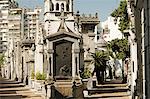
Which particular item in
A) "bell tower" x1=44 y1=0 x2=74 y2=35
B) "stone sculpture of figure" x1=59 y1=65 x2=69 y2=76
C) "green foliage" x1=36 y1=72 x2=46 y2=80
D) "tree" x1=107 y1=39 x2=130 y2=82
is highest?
"bell tower" x1=44 y1=0 x2=74 y2=35

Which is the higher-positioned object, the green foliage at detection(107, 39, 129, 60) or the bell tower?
the bell tower

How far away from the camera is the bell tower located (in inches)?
2559

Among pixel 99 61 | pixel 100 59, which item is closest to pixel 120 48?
pixel 100 59

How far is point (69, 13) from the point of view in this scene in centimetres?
6756

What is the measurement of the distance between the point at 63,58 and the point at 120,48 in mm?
14980

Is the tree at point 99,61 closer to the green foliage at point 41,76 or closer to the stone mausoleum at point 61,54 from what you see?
the stone mausoleum at point 61,54

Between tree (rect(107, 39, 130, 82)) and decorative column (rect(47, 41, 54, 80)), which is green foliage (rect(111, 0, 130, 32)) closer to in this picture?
tree (rect(107, 39, 130, 82))

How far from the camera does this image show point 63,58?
32156mm

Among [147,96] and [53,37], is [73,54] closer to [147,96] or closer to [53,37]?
[53,37]

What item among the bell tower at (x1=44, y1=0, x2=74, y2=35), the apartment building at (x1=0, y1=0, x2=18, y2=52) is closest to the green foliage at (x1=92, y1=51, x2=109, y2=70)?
the bell tower at (x1=44, y1=0, x2=74, y2=35)

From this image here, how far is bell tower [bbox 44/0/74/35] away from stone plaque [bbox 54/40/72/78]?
31.7 metres

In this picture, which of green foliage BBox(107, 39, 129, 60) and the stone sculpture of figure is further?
green foliage BBox(107, 39, 129, 60)

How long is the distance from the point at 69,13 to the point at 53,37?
3592 cm

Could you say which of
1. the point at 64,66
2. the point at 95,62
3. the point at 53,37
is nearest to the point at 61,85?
the point at 64,66
